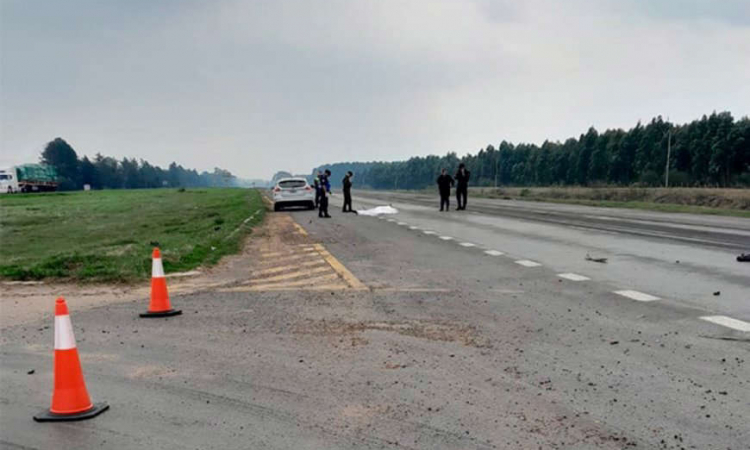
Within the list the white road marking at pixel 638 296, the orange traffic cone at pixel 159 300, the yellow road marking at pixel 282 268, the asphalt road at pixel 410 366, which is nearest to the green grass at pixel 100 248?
the yellow road marking at pixel 282 268

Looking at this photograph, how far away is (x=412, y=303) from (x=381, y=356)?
7.20ft

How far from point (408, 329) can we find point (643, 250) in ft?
26.6

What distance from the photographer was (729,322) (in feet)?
19.9

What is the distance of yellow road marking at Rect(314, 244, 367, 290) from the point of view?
8555 mm

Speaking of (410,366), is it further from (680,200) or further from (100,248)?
(680,200)

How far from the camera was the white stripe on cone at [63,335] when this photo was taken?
416cm

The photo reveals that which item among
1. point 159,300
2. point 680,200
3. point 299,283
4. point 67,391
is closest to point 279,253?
point 299,283

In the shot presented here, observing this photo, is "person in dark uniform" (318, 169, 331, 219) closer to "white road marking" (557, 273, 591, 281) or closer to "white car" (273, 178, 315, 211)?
"white car" (273, 178, 315, 211)

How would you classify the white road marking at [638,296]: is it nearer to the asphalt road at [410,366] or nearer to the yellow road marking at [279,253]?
the asphalt road at [410,366]

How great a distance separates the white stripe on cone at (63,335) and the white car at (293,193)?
25.1 metres

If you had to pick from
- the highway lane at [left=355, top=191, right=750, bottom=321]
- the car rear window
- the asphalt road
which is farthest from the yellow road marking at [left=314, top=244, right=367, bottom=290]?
the car rear window

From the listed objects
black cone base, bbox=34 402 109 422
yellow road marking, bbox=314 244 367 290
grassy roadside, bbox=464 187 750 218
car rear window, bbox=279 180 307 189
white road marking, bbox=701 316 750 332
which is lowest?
black cone base, bbox=34 402 109 422

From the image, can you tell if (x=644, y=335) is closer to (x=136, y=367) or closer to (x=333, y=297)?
(x=333, y=297)

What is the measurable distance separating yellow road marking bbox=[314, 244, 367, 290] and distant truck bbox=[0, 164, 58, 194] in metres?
76.2
